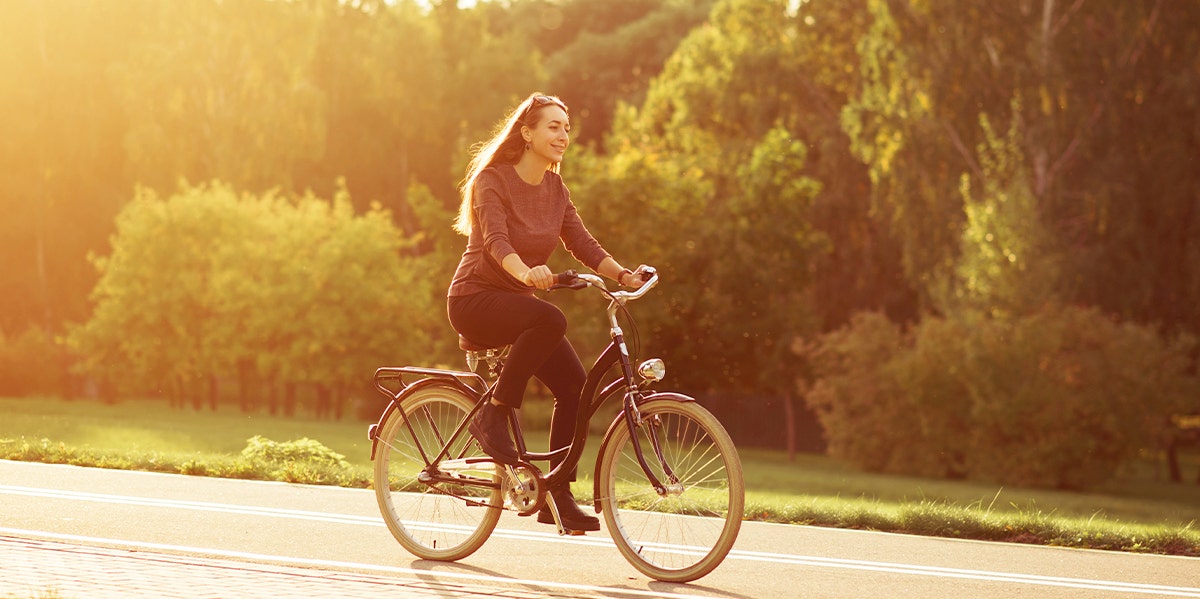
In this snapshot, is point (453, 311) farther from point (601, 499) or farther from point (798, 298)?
point (798, 298)

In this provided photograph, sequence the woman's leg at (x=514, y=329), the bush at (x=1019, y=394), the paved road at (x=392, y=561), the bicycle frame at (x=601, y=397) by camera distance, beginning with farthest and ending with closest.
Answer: the bush at (x=1019, y=394)
the woman's leg at (x=514, y=329)
the bicycle frame at (x=601, y=397)
the paved road at (x=392, y=561)

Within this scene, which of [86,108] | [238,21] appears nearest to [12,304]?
[86,108]

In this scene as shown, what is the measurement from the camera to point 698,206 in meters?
39.7

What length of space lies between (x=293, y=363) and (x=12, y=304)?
54.4 ft

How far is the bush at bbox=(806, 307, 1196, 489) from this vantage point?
32219mm

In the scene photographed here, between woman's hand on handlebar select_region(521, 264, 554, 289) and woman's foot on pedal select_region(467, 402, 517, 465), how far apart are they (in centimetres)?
80

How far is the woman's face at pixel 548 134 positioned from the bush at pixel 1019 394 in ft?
86.8

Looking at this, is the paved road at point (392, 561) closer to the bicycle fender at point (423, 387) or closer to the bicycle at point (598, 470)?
the bicycle at point (598, 470)

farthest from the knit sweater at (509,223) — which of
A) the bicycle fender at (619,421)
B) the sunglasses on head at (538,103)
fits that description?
the bicycle fender at (619,421)

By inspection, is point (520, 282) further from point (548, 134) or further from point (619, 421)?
point (619, 421)

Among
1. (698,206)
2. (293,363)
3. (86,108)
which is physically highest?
(86,108)

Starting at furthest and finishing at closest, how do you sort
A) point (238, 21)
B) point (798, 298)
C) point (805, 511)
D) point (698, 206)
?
point (238, 21)
point (798, 298)
point (698, 206)
point (805, 511)

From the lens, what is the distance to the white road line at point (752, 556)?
7246 millimetres

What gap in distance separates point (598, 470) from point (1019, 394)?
87.4ft
